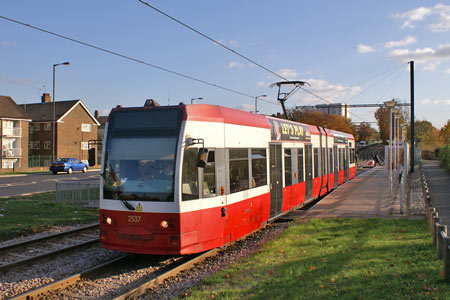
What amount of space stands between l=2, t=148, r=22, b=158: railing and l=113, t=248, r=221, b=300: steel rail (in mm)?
49854

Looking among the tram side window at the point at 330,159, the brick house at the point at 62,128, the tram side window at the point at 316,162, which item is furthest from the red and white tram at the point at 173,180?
the brick house at the point at 62,128

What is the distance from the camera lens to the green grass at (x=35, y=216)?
11.6 metres

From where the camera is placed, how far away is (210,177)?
820cm

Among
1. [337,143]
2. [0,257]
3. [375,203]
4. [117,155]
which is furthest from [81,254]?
[337,143]

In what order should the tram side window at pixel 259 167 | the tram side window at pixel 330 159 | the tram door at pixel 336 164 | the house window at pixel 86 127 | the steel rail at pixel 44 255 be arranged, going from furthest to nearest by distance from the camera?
the house window at pixel 86 127
the tram door at pixel 336 164
the tram side window at pixel 330 159
the tram side window at pixel 259 167
the steel rail at pixel 44 255

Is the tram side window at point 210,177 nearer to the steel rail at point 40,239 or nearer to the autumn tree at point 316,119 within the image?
the steel rail at point 40,239

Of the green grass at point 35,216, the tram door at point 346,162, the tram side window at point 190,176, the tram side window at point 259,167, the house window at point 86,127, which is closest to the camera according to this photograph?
the tram side window at point 190,176

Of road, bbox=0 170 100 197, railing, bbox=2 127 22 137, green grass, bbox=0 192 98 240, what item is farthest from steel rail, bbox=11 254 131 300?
railing, bbox=2 127 22 137

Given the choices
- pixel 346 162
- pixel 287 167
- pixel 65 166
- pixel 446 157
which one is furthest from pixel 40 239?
pixel 65 166

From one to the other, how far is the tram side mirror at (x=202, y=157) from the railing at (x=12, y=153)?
51007mm

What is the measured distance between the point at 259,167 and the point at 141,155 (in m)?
3.63

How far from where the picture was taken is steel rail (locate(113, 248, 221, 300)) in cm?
627

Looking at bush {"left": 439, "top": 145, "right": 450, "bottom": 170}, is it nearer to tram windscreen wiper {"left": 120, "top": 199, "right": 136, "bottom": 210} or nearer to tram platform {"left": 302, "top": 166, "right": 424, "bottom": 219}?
tram platform {"left": 302, "top": 166, "right": 424, "bottom": 219}

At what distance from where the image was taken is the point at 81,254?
29.8 feet
